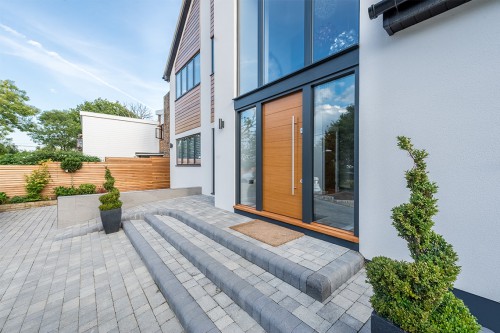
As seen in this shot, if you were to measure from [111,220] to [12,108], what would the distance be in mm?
19150

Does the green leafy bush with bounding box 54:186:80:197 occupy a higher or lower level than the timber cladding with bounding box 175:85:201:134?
lower

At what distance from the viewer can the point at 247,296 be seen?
6.90ft

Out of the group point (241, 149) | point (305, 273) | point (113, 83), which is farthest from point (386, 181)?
point (113, 83)

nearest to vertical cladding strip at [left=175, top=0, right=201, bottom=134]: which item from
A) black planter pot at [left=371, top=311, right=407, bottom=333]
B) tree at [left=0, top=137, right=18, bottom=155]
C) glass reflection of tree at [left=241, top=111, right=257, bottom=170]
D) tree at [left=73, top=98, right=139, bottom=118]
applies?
glass reflection of tree at [left=241, top=111, right=257, bottom=170]

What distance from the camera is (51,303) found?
98.3 inches

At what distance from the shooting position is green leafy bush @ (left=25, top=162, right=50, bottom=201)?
7.92 m

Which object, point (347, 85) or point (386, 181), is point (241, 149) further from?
point (386, 181)

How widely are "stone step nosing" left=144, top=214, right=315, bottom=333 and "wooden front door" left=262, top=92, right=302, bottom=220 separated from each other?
5.58 ft

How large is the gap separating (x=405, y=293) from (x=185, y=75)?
426 inches

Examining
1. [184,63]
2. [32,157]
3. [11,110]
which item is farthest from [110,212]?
[11,110]

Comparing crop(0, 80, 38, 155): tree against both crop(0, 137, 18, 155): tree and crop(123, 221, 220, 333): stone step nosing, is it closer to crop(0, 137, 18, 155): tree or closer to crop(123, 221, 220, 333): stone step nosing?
crop(0, 137, 18, 155): tree

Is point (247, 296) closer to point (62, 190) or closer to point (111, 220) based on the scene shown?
point (111, 220)

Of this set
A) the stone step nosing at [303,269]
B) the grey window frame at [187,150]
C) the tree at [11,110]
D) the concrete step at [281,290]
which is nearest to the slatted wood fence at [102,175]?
the grey window frame at [187,150]

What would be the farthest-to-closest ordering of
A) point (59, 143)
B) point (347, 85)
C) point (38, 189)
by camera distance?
point (59, 143) → point (38, 189) → point (347, 85)
